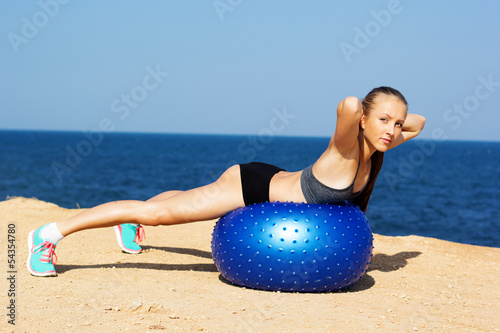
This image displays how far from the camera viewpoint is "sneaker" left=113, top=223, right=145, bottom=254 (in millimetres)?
6531

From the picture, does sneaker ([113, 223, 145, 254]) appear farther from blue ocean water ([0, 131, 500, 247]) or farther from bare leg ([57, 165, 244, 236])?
blue ocean water ([0, 131, 500, 247])

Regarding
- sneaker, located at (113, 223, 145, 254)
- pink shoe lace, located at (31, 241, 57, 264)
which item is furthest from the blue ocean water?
pink shoe lace, located at (31, 241, 57, 264)

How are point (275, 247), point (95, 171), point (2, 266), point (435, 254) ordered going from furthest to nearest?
point (95, 171)
point (435, 254)
point (2, 266)
point (275, 247)

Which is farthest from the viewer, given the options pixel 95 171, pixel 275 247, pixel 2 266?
pixel 95 171

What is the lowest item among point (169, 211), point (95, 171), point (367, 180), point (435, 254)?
point (95, 171)

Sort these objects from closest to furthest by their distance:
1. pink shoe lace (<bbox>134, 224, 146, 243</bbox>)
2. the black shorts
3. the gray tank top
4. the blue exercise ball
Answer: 1. the blue exercise ball
2. the gray tank top
3. the black shorts
4. pink shoe lace (<bbox>134, 224, 146, 243</bbox>)

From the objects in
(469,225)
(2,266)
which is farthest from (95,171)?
(2,266)

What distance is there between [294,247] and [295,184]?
688 mm

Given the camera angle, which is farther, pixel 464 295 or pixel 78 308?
pixel 464 295

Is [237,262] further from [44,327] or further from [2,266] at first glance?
[2,266]

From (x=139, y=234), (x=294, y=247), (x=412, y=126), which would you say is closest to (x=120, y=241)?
(x=139, y=234)

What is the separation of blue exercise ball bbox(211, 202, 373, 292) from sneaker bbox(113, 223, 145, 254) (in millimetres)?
2016

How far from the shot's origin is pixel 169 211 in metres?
5.11

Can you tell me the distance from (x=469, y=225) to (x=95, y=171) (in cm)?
3038
